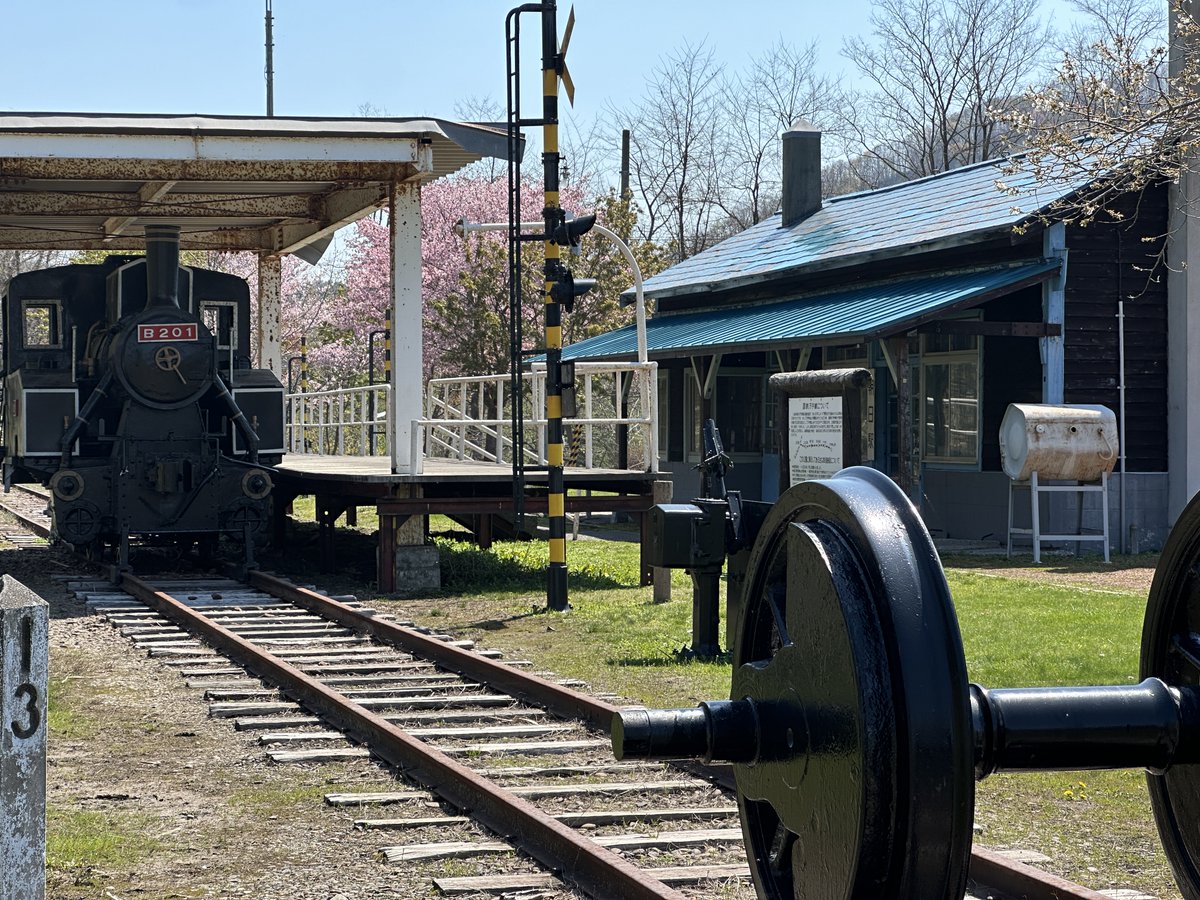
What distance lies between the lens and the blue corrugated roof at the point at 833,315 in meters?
17.6

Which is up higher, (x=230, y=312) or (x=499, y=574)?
(x=230, y=312)

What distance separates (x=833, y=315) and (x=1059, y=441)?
3580 mm

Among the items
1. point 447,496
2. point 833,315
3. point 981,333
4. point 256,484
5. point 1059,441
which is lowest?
point 447,496

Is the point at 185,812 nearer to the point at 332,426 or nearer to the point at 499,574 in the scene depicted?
the point at 499,574

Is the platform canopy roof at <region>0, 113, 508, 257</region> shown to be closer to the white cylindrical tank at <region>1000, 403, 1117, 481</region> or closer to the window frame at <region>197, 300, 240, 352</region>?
the window frame at <region>197, 300, 240, 352</region>

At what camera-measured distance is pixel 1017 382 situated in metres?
19.4

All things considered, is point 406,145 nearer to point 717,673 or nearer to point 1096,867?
point 717,673

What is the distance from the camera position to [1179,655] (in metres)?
2.85

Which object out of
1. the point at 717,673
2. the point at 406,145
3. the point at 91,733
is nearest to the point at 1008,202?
the point at 406,145

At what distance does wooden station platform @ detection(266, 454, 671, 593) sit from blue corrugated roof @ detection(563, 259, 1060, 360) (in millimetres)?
3771

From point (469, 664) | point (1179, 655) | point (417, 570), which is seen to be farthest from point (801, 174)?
point (1179, 655)

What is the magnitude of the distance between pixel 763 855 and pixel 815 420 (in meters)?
7.10

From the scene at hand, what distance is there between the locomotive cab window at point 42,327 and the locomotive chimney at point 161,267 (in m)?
1.77

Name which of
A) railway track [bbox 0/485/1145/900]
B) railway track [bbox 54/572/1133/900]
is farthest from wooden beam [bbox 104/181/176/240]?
railway track [bbox 54/572/1133/900]
